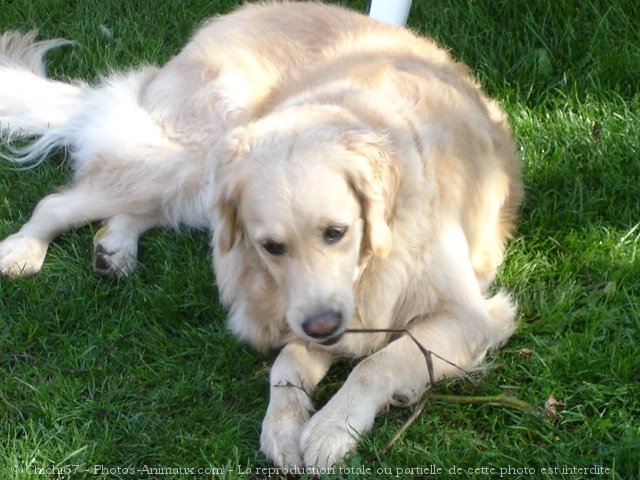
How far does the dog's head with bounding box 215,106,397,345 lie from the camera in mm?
2994

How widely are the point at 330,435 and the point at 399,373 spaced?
1.15 ft

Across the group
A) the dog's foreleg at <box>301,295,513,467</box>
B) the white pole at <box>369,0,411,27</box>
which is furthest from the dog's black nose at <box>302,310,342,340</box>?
the white pole at <box>369,0,411,27</box>

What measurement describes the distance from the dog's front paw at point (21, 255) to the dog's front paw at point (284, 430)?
1.50 meters

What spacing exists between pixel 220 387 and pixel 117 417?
368mm

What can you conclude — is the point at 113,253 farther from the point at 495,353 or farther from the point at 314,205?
the point at 495,353

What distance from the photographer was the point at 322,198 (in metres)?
3.00

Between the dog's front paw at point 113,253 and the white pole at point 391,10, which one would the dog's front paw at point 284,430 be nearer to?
the dog's front paw at point 113,253

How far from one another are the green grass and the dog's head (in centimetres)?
46

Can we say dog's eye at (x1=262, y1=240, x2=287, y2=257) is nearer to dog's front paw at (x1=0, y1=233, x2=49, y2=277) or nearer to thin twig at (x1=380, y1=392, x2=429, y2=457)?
thin twig at (x1=380, y1=392, x2=429, y2=457)

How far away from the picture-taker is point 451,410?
122 inches

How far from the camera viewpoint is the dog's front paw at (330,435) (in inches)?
114

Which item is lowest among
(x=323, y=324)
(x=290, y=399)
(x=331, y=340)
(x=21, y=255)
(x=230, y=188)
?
(x=21, y=255)

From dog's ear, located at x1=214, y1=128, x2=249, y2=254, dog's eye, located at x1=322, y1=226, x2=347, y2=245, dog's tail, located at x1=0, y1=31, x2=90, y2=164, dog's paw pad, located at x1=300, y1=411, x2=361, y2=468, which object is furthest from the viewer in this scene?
dog's tail, located at x1=0, y1=31, x2=90, y2=164

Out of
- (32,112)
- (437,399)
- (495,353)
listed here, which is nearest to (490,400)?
(437,399)
